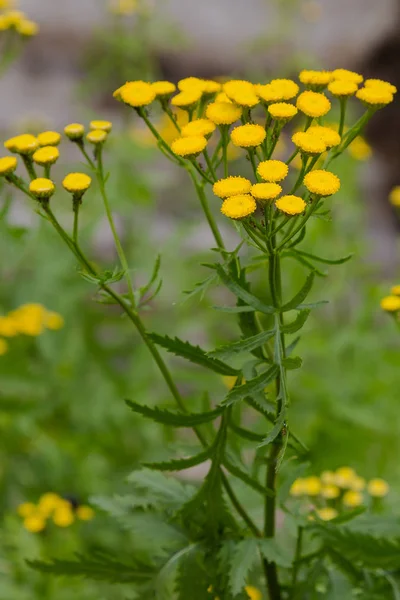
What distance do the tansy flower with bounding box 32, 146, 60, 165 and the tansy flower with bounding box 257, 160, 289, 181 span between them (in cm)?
31

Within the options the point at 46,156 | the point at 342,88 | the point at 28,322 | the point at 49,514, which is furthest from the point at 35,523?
the point at 342,88

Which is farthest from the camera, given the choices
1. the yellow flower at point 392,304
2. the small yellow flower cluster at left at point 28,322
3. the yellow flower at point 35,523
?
the small yellow flower cluster at left at point 28,322

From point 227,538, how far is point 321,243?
1.69 m

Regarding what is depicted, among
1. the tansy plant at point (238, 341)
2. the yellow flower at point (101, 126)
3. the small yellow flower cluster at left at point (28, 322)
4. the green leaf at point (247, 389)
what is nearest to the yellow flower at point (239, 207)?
the tansy plant at point (238, 341)

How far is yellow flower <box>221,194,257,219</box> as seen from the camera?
3.01 ft

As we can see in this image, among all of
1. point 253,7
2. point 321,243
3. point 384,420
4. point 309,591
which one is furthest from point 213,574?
point 253,7

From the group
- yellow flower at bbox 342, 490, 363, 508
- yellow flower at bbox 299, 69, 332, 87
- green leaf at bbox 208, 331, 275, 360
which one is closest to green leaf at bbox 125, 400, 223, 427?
green leaf at bbox 208, 331, 275, 360

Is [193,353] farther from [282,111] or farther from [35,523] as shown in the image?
[35,523]

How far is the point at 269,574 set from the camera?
4.00 ft

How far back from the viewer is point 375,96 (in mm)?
1105

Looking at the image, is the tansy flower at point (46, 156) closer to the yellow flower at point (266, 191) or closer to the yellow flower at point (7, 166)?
the yellow flower at point (7, 166)

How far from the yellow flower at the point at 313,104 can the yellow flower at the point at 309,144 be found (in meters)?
0.06

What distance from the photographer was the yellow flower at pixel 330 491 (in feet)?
5.03

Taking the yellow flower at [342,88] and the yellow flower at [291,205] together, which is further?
the yellow flower at [342,88]
